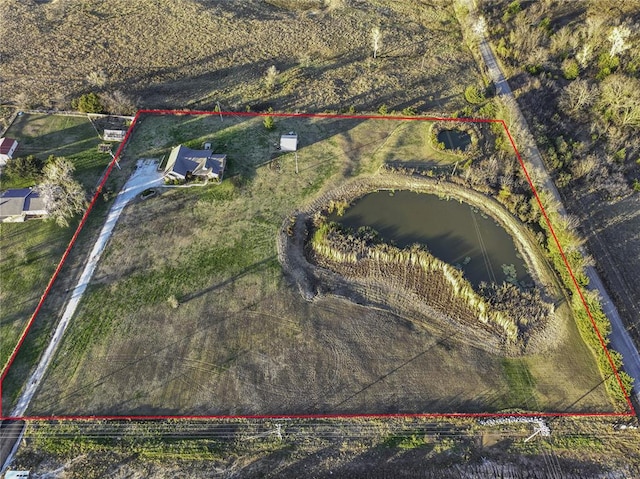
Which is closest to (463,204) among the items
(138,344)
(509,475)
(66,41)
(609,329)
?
(609,329)

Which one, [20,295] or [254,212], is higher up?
[254,212]

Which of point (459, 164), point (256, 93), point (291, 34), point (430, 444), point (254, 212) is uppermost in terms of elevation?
point (291, 34)

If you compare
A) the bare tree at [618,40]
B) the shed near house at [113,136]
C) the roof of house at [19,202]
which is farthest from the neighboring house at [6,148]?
the bare tree at [618,40]

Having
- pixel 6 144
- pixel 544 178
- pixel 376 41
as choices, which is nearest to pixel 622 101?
pixel 544 178

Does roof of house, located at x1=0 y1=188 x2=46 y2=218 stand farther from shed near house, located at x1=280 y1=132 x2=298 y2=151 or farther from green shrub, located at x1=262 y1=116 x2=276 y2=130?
shed near house, located at x1=280 y1=132 x2=298 y2=151

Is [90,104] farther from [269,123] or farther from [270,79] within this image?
[270,79]

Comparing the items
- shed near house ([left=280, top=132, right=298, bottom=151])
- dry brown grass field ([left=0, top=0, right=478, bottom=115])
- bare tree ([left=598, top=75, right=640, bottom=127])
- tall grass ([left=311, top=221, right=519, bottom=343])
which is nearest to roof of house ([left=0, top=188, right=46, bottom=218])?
dry brown grass field ([left=0, top=0, right=478, bottom=115])

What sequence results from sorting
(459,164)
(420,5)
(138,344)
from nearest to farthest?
(138,344) → (459,164) → (420,5)

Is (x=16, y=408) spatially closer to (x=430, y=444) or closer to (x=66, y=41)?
(x=430, y=444)
